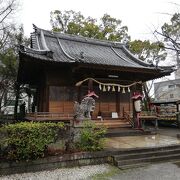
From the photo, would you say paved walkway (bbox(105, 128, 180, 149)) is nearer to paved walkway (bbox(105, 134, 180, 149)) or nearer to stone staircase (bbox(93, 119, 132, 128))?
paved walkway (bbox(105, 134, 180, 149))

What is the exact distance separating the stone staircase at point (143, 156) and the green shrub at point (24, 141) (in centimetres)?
280

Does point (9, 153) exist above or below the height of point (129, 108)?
below

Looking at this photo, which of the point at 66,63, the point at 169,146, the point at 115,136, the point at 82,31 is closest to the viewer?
the point at 169,146

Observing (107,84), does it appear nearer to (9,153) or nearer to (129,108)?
(129,108)

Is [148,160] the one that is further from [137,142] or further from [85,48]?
[85,48]

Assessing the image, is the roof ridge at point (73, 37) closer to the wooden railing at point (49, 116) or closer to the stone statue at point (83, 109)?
the wooden railing at point (49, 116)

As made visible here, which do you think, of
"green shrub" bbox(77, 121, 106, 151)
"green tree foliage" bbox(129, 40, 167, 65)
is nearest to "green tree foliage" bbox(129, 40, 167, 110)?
"green tree foliage" bbox(129, 40, 167, 65)

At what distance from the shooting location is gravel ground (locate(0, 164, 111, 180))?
→ 278 inches

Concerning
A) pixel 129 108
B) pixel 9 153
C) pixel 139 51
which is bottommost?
pixel 9 153

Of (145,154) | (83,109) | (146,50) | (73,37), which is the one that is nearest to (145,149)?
(145,154)

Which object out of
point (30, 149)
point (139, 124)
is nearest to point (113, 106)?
point (139, 124)

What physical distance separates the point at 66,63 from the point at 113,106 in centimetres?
488

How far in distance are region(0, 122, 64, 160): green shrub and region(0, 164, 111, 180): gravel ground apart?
580 mm

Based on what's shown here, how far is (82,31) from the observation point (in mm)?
29625
